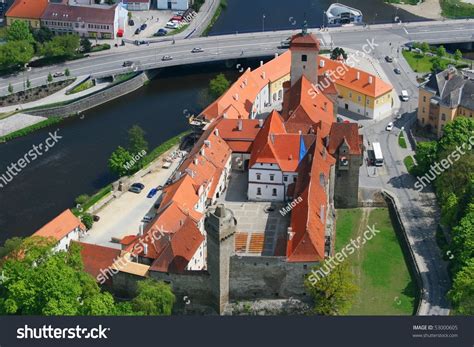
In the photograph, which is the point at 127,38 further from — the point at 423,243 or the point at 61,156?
the point at 423,243

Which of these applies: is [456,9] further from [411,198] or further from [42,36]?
[411,198]

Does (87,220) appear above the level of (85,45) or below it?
below

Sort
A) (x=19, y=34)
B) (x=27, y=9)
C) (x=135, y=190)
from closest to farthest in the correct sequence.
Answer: (x=135, y=190) < (x=19, y=34) < (x=27, y=9)

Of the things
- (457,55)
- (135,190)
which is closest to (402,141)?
(457,55)

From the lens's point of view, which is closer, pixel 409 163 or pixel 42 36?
pixel 409 163

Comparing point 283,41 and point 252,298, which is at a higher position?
point 283,41

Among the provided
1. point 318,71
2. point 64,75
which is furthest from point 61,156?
point 318,71

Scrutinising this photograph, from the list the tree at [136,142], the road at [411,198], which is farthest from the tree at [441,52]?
the tree at [136,142]

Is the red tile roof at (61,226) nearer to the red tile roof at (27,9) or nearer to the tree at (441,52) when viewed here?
the tree at (441,52)
